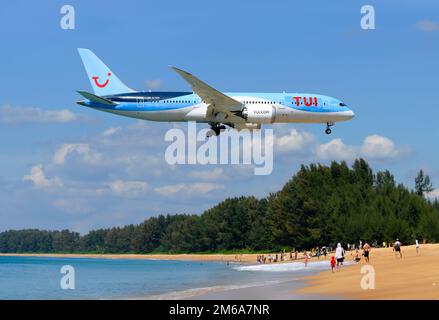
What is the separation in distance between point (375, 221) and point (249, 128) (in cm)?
4630

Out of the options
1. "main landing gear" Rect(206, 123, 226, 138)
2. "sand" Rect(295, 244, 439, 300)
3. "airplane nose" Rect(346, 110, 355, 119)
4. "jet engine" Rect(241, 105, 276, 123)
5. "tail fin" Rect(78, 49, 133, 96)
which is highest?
"tail fin" Rect(78, 49, 133, 96)

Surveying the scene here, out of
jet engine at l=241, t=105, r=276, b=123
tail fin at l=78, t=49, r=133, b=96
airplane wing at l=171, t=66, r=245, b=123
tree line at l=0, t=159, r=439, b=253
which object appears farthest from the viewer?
tree line at l=0, t=159, r=439, b=253

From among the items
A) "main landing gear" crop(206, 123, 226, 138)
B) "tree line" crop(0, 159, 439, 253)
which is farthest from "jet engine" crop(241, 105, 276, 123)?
"tree line" crop(0, 159, 439, 253)

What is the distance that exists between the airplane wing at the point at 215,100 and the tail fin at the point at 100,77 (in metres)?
8.23

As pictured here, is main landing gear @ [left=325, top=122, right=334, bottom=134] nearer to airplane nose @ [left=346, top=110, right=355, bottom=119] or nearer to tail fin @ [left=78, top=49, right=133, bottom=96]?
airplane nose @ [left=346, top=110, right=355, bottom=119]

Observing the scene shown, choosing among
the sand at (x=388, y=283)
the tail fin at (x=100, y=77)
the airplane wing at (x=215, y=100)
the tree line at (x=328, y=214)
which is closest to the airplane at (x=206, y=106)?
the airplane wing at (x=215, y=100)

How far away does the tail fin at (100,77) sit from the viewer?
66.6 m

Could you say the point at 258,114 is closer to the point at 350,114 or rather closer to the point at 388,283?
the point at 350,114

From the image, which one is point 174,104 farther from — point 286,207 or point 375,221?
point 286,207

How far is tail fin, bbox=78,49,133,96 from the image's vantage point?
66.6 metres

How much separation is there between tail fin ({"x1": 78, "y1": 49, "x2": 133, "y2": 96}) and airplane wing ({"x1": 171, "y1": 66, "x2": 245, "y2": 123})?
8229mm

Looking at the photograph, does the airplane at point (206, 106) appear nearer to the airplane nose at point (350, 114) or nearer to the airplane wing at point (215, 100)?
the airplane wing at point (215, 100)

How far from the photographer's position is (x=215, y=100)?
60.2 m
